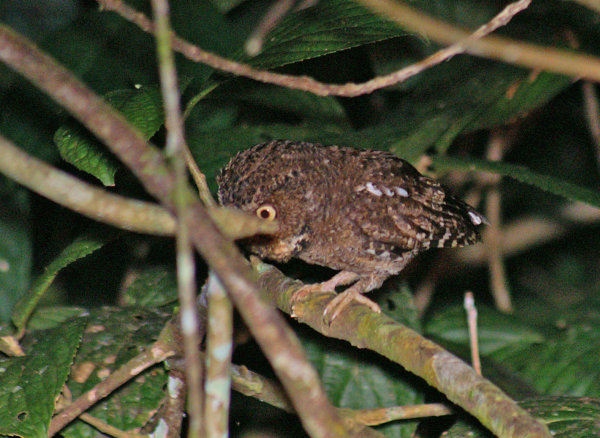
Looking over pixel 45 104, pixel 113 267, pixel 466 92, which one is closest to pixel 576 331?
pixel 466 92

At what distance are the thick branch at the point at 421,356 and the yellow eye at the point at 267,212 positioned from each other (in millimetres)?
251

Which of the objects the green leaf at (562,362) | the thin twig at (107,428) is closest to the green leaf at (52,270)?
the thin twig at (107,428)

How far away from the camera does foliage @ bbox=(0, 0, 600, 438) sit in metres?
2.76

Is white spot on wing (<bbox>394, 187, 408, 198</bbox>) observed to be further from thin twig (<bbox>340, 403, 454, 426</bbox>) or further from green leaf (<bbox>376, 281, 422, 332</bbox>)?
thin twig (<bbox>340, 403, 454, 426</bbox>)

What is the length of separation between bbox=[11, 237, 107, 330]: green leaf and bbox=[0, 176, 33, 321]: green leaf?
870mm

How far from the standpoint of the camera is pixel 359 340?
238 cm

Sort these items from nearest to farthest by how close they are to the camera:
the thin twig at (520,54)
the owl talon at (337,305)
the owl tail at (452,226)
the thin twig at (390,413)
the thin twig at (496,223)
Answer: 1. the thin twig at (520,54)
2. the thin twig at (390,413)
3. the owl talon at (337,305)
4. the owl tail at (452,226)
5. the thin twig at (496,223)

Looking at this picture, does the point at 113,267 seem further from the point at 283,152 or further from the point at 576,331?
the point at 576,331

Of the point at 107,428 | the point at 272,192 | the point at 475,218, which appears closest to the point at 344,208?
the point at 272,192

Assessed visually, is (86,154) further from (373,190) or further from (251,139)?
(373,190)

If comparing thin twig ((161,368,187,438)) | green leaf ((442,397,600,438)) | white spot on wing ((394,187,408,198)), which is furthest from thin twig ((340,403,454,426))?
white spot on wing ((394,187,408,198))

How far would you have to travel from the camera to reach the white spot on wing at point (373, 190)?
10.9 ft

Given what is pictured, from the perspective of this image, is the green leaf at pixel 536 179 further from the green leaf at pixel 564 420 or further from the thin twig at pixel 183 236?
the thin twig at pixel 183 236

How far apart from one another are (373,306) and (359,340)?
1.67ft
